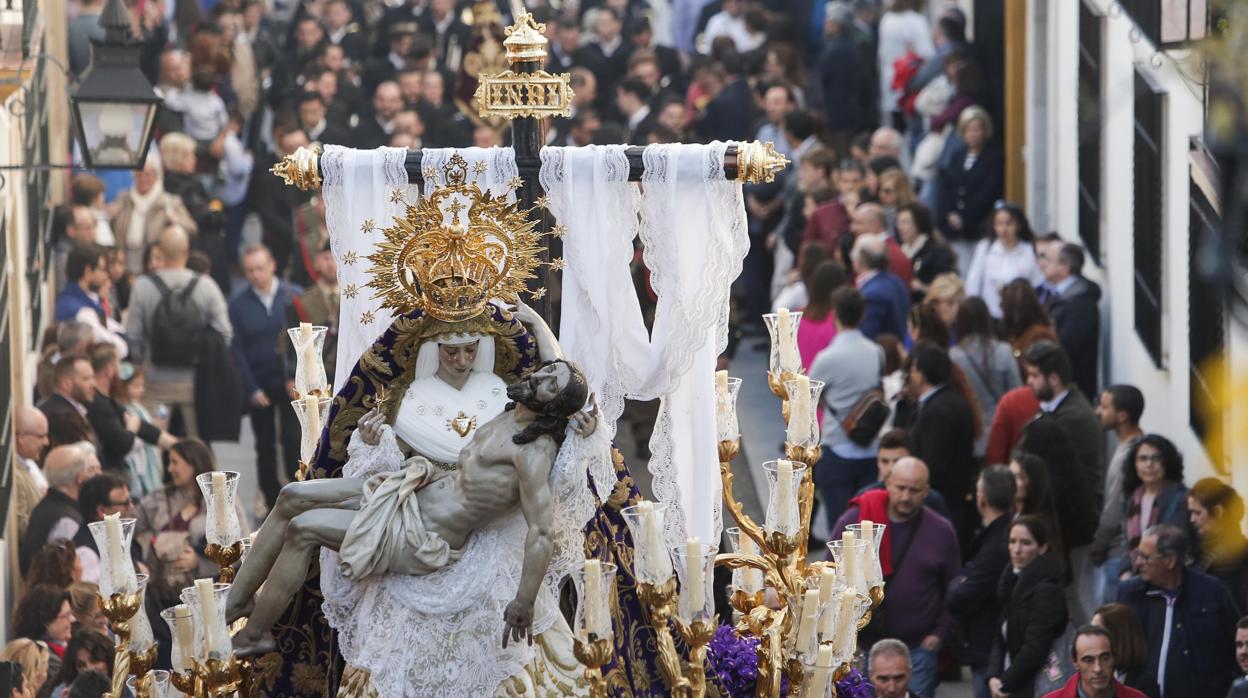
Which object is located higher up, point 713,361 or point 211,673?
point 713,361

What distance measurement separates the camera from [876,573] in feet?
30.4

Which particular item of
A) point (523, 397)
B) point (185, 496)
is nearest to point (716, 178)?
→ point (523, 397)

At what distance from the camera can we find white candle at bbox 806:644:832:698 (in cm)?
883

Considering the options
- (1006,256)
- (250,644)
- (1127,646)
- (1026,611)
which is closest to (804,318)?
(1006,256)

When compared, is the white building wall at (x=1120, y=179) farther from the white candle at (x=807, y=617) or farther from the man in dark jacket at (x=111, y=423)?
the man in dark jacket at (x=111, y=423)

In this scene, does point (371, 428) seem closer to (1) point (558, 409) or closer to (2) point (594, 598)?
(1) point (558, 409)

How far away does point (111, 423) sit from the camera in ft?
45.6

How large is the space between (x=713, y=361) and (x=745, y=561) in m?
0.77

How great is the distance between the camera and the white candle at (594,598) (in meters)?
8.05

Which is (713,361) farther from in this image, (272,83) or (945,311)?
(272,83)

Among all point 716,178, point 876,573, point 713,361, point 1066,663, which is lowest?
point 1066,663

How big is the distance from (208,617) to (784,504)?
6.98 feet

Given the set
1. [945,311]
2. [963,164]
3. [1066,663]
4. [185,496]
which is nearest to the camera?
[1066,663]

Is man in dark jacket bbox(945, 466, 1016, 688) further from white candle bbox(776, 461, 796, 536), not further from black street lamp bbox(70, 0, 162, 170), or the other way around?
black street lamp bbox(70, 0, 162, 170)
